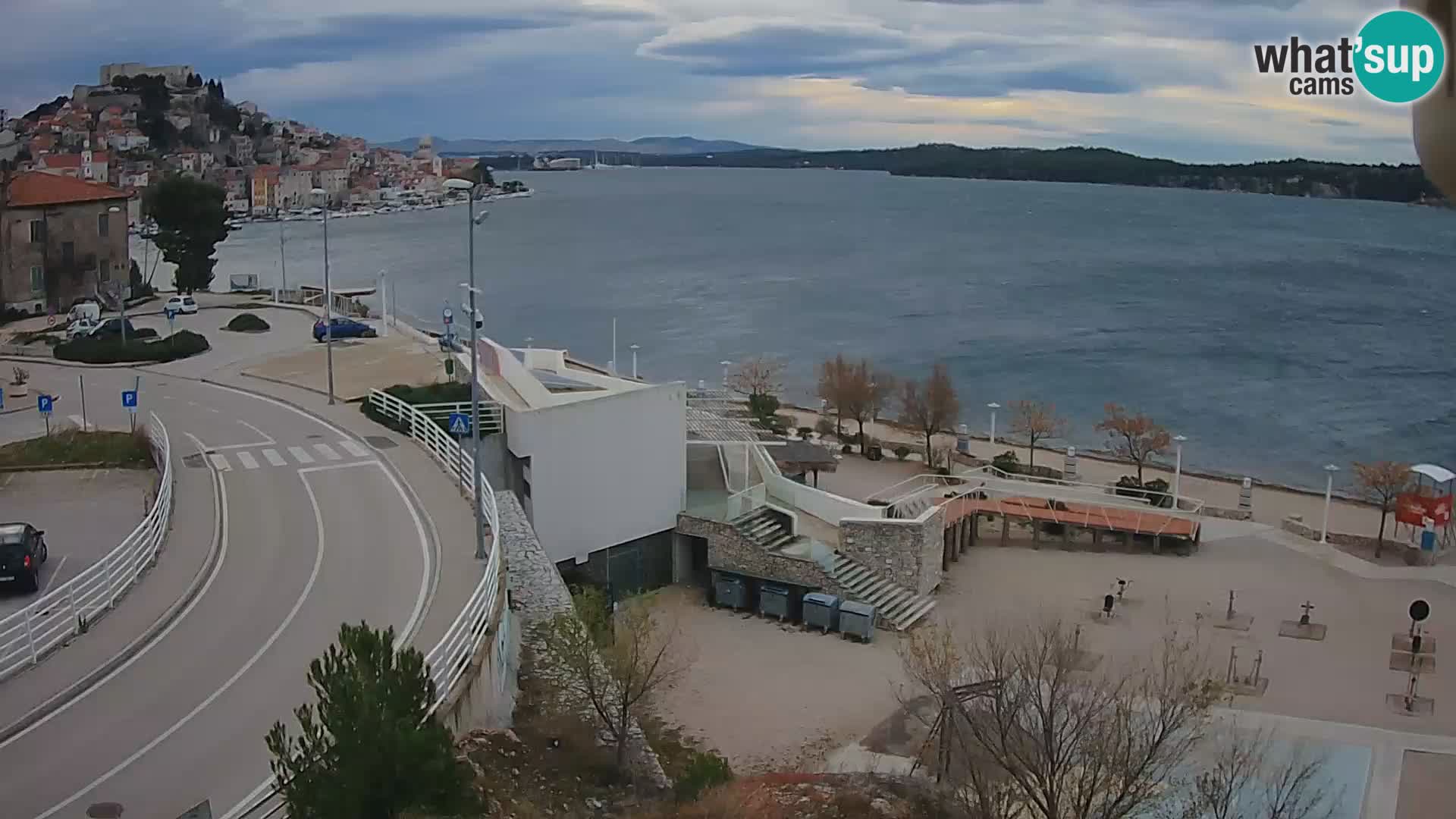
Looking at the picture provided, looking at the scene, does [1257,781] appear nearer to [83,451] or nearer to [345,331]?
[83,451]

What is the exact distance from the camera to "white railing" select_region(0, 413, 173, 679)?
14.2 m

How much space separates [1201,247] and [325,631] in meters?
148

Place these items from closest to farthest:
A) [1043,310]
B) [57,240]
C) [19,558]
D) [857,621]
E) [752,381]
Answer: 1. [19,558]
2. [857,621]
3. [57,240]
4. [752,381]
5. [1043,310]

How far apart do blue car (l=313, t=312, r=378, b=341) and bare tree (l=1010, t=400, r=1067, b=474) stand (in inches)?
890

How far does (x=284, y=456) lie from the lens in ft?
82.0

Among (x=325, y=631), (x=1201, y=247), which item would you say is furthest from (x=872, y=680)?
(x=1201, y=247)

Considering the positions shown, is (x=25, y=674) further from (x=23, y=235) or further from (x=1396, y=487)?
(x=23, y=235)

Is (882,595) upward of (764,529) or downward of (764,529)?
downward

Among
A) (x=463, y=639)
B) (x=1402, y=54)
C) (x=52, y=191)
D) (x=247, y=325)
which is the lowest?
(x=247, y=325)

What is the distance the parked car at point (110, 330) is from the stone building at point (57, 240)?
7522mm

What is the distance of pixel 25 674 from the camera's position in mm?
13977

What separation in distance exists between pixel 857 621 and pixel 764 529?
3.67 meters

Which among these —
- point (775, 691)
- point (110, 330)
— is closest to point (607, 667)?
point (775, 691)

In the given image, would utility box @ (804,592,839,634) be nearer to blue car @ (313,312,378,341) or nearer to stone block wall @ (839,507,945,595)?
stone block wall @ (839,507,945,595)
